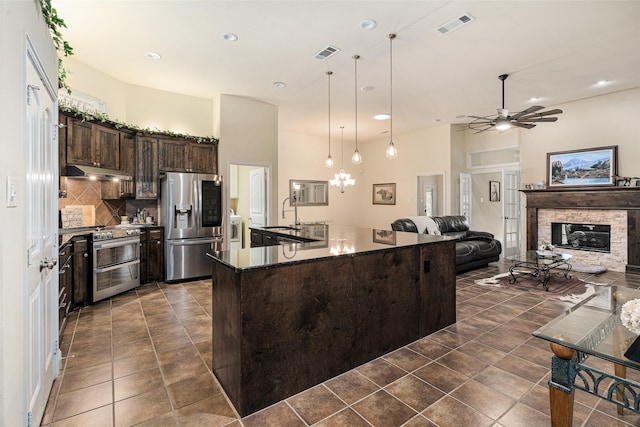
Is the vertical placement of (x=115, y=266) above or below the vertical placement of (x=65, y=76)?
below

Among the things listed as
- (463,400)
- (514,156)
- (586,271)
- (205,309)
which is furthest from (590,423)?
(514,156)

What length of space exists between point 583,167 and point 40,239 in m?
7.92

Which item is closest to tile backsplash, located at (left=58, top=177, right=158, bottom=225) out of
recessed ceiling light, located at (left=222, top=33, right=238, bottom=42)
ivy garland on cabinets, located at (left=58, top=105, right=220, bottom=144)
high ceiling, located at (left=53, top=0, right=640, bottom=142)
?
ivy garland on cabinets, located at (left=58, top=105, right=220, bottom=144)

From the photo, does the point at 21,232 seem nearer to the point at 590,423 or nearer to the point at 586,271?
the point at 590,423

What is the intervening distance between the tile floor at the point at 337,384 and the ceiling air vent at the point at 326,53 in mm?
Result: 3522

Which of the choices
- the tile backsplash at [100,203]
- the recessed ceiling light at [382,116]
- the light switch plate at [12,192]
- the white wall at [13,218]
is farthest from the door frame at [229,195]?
the light switch plate at [12,192]

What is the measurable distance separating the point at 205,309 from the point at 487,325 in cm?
315

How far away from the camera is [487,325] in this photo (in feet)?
10.5

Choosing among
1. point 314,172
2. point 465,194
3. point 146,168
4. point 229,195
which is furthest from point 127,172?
point 465,194

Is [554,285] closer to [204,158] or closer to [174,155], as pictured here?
[204,158]

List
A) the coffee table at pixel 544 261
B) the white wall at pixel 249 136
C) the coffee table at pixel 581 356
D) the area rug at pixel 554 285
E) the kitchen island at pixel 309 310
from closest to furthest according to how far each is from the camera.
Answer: the coffee table at pixel 581 356, the kitchen island at pixel 309 310, the area rug at pixel 554 285, the coffee table at pixel 544 261, the white wall at pixel 249 136

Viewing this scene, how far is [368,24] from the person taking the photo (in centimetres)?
338

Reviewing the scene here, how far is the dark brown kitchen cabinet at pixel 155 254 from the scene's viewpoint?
4836 mm

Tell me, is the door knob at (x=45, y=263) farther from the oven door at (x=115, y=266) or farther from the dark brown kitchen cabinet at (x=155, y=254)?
the dark brown kitchen cabinet at (x=155, y=254)
